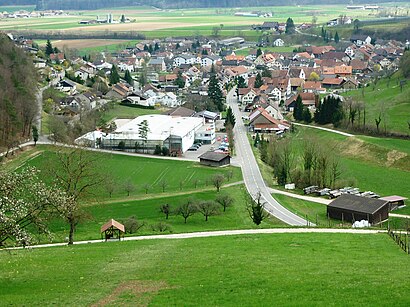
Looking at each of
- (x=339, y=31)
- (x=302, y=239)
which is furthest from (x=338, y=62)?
(x=302, y=239)

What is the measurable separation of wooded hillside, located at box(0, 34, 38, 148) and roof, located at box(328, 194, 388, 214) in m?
33.1

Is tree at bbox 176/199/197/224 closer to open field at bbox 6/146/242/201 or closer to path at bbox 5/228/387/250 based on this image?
open field at bbox 6/146/242/201

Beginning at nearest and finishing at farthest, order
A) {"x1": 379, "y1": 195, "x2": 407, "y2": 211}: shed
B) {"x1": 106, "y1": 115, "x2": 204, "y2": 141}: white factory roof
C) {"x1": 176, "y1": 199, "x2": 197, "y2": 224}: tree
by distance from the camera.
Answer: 1. {"x1": 176, "y1": 199, "x2": 197, "y2": 224}: tree
2. {"x1": 379, "y1": 195, "x2": 407, "y2": 211}: shed
3. {"x1": 106, "y1": 115, "x2": 204, "y2": 141}: white factory roof

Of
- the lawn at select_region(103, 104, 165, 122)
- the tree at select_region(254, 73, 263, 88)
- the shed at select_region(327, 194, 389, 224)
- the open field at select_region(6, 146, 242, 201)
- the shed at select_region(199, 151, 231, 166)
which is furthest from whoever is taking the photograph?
the tree at select_region(254, 73, 263, 88)

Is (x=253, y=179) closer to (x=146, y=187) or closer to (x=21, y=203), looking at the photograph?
(x=146, y=187)

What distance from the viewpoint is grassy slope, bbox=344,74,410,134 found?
68750 millimetres

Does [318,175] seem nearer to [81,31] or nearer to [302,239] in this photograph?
[302,239]

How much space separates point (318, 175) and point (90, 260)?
2941cm

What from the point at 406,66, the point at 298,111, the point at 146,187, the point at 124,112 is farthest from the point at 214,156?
the point at 406,66

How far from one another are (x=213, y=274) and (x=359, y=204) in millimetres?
22177

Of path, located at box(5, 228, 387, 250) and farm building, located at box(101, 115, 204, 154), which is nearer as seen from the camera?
path, located at box(5, 228, 387, 250)

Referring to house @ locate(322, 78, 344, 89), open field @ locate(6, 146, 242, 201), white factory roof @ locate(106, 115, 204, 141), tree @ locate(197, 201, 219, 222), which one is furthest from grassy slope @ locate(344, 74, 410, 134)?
tree @ locate(197, 201, 219, 222)

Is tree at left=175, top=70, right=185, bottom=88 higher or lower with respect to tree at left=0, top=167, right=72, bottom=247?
lower

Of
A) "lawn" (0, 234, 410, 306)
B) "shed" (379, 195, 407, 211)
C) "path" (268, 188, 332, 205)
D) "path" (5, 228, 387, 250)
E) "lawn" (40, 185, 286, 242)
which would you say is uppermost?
"lawn" (0, 234, 410, 306)
